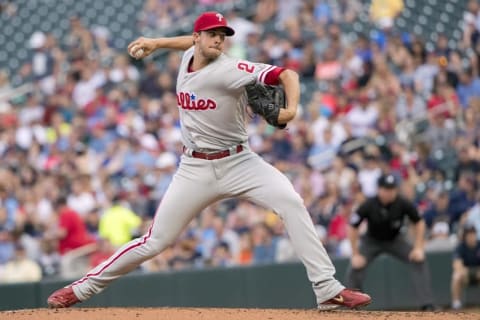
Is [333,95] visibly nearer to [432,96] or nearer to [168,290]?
[432,96]

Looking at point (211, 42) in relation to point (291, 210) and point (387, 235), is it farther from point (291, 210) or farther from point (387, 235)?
point (387, 235)

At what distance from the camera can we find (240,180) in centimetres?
693

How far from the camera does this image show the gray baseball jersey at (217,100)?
22.1 ft

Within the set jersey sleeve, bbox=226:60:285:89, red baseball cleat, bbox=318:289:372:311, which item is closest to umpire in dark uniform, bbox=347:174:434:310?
red baseball cleat, bbox=318:289:372:311

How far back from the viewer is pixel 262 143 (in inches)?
560

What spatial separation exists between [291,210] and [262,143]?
24.1ft

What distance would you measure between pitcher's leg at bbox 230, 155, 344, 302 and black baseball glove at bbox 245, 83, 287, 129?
1.26 ft

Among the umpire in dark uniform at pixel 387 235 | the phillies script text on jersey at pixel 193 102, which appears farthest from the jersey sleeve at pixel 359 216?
the phillies script text on jersey at pixel 193 102

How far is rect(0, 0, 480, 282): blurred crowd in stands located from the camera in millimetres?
12906

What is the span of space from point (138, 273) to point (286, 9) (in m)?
5.88

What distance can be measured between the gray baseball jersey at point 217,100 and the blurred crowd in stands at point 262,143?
18.2 feet

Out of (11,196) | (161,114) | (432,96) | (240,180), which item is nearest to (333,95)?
(432,96)

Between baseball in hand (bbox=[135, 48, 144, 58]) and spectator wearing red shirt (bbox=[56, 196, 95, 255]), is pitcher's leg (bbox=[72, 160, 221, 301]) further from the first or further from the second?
spectator wearing red shirt (bbox=[56, 196, 95, 255])

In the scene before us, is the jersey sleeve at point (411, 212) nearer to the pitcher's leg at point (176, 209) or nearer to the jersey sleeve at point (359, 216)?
the jersey sleeve at point (359, 216)
